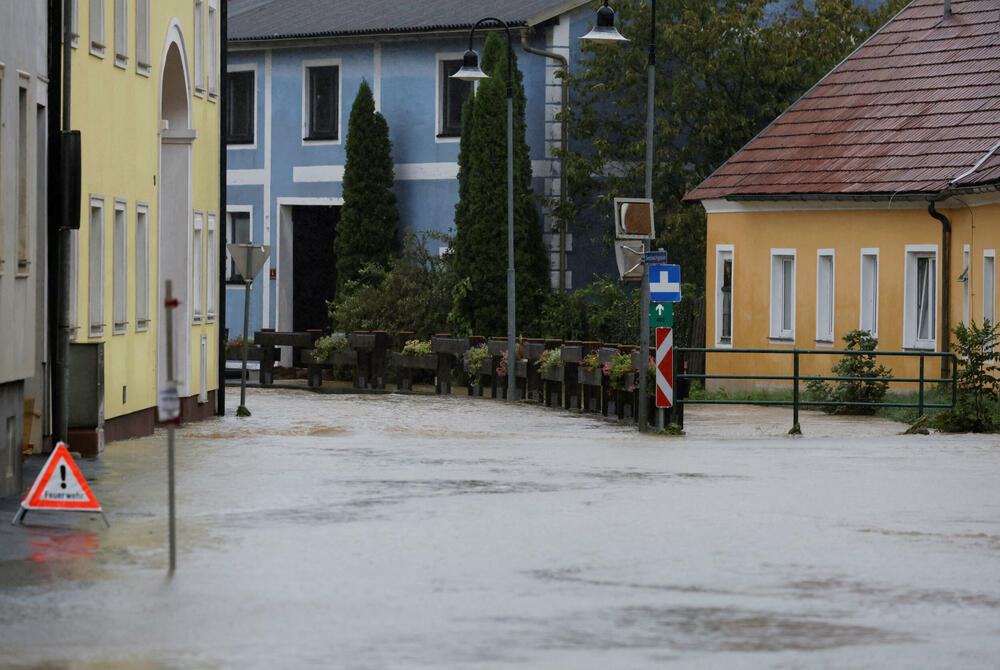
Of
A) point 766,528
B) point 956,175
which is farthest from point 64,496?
point 956,175

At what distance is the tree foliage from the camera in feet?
139

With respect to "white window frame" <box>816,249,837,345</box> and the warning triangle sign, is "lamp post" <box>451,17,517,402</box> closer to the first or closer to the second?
"white window frame" <box>816,249,837,345</box>

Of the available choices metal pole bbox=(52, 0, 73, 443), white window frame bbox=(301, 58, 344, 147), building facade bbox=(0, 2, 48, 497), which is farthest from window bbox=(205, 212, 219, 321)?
white window frame bbox=(301, 58, 344, 147)

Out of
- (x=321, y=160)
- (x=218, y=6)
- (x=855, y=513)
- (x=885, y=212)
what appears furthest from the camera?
(x=321, y=160)

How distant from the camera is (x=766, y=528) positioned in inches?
607

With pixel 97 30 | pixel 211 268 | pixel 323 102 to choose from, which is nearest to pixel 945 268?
pixel 211 268

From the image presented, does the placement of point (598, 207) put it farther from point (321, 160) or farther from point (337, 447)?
point (337, 447)

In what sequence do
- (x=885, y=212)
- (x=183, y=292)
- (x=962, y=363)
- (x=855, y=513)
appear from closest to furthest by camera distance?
(x=855, y=513) < (x=962, y=363) < (x=183, y=292) < (x=885, y=212)

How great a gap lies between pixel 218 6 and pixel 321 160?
16443 mm

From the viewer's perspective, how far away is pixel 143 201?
27641 millimetres

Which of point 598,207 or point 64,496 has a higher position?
point 598,207

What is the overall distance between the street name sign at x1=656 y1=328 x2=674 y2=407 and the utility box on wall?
831 cm

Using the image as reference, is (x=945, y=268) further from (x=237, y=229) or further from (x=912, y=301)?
(x=237, y=229)

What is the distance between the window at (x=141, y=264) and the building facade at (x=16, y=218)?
803 centimetres
